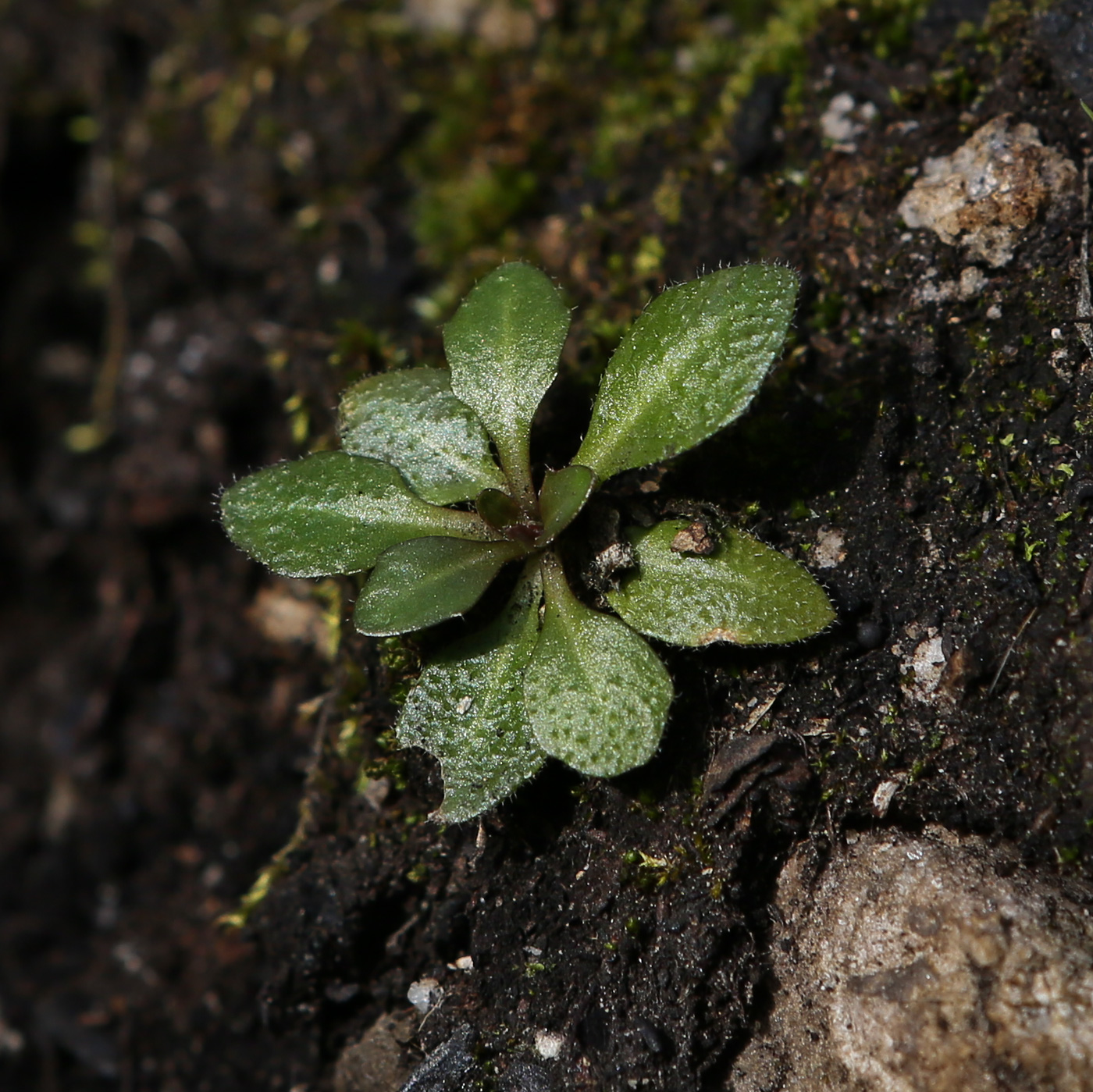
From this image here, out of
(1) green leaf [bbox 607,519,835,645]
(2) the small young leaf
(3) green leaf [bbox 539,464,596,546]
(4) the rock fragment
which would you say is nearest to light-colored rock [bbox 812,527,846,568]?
(1) green leaf [bbox 607,519,835,645]

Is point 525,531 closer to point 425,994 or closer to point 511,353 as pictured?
point 511,353

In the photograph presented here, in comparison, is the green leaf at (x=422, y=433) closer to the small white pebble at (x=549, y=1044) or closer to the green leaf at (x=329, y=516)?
the green leaf at (x=329, y=516)

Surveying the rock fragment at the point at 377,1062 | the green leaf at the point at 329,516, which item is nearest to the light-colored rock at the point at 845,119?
the green leaf at the point at 329,516

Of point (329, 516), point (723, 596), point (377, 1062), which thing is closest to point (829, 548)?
point (723, 596)

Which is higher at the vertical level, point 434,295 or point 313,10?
point 313,10

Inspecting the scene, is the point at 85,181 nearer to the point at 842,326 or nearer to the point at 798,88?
the point at 798,88

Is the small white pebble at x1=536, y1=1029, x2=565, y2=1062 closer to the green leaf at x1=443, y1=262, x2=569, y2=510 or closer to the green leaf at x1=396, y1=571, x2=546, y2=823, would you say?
the green leaf at x1=396, y1=571, x2=546, y2=823

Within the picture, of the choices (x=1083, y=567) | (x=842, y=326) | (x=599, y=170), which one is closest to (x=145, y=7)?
(x=599, y=170)
